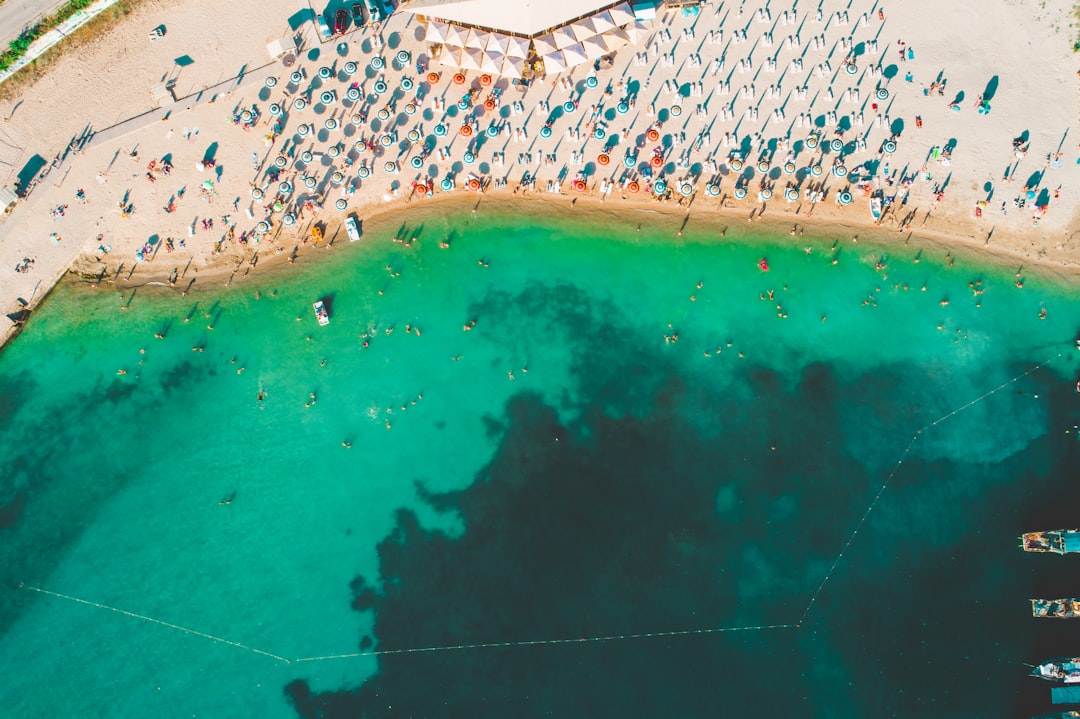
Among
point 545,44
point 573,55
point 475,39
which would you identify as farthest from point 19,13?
point 573,55

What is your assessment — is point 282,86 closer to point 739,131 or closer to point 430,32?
point 430,32

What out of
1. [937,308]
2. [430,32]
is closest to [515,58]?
[430,32]

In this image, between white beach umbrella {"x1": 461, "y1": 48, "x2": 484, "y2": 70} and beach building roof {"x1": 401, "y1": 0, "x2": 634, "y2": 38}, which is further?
white beach umbrella {"x1": 461, "y1": 48, "x2": 484, "y2": 70}

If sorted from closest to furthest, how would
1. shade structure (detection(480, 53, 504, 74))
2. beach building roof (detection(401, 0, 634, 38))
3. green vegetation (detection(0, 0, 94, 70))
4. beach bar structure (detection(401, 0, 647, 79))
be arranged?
1. beach building roof (detection(401, 0, 634, 38))
2. beach bar structure (detection(401, 0, 647, 79))
3. shade structure (detection(480, 53, 504, 74))
4. green vegetation (detection(0, 0, 94, 70))

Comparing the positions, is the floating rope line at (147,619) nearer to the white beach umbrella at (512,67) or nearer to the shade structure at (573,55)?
the white beach umbrella at (512,67)

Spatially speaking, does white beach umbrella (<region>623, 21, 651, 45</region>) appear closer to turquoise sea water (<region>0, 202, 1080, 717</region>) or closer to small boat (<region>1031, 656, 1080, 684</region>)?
turquoise sea water (<region>0, 202, 1080, 717</region>)

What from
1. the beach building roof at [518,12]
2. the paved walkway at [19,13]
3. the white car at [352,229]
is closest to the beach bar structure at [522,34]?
the beach building roof at [518,12]

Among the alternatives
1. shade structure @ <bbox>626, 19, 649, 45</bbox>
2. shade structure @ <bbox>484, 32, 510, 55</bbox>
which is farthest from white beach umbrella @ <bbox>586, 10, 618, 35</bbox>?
shade structure @ <bbox>484, 32, 510, 55</bbox>
